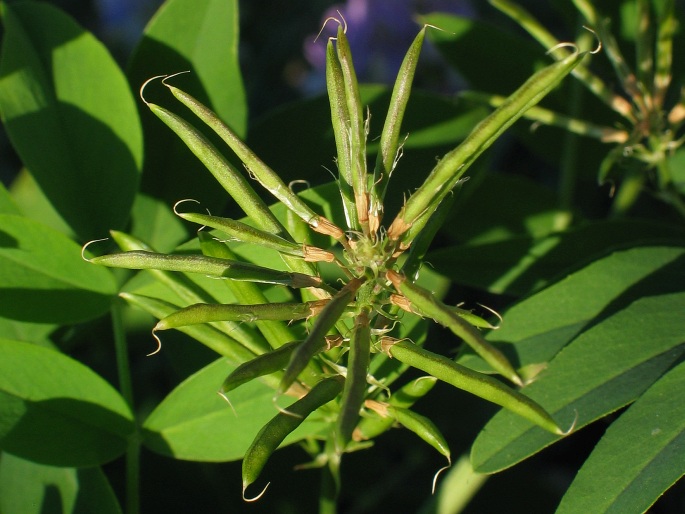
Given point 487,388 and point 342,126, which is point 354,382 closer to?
point 487,388

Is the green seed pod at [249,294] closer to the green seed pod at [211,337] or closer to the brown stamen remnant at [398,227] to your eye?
the green seed pod at [211,337]

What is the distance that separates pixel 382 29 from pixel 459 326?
1.34 meters

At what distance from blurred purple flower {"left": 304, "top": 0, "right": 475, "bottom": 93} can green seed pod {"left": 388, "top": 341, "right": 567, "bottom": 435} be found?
1.24 m

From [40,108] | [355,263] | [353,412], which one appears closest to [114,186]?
[40,108]

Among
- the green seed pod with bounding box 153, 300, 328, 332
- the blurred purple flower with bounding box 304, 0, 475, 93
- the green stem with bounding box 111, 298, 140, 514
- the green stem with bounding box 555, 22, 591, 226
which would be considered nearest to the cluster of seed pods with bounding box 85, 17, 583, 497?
the green seed pod with bounding box 153, 300, 328, 332

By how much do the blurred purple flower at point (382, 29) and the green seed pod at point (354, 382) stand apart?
1212 millimetres

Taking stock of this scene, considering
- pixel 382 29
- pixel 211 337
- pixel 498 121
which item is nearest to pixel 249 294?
pixel 211 337

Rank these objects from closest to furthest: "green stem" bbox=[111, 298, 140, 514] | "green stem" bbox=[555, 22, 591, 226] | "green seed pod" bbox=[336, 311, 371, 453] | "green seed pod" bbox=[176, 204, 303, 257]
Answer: "green seed pod" bbox=[336, 311, 371, 453], "green seed pod" bbox=[176, 204, 303, 257], "green stem" bbox=[111, 298, 140, 514], "green stem" bbox=[555, 22, 591, 226]

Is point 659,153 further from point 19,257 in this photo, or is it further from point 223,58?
point 19,257

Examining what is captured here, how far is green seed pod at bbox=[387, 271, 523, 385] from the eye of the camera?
53cm

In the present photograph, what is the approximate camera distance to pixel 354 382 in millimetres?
541

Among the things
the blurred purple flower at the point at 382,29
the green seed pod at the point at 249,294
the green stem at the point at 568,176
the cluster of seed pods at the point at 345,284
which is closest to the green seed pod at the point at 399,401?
the cluster of seed pods at the point at 345,284

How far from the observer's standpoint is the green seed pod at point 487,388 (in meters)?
0.56

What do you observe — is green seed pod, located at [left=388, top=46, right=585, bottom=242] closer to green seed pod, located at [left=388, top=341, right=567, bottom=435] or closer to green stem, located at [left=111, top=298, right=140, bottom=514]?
green seed pod, located at [left=388, top=341, right=567, bottom=435]
